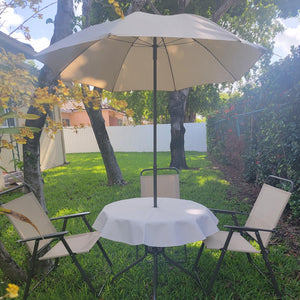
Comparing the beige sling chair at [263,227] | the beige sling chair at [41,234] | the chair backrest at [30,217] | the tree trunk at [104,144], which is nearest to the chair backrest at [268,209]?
the beige sling chair at [263,227]

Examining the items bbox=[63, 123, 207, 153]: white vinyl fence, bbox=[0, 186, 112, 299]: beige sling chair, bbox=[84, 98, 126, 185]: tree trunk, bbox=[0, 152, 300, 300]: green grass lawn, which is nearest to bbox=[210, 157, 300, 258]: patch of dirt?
bbox=[0, 152, 300, 300]: green grass lawn

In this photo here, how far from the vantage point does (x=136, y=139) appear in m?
18.1

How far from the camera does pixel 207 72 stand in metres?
3.05

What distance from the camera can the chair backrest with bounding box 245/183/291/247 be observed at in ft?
7.55

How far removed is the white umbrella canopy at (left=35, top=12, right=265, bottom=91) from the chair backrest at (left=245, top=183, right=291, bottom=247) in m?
1.41

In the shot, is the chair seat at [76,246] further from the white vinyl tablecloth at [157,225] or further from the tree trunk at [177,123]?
the tree trunk at [177,123]

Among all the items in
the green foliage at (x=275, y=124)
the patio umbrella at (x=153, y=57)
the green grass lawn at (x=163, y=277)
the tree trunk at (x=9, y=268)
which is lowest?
the green grass lawn at (x=163, y=277)

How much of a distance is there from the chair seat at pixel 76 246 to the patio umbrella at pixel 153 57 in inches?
31.3

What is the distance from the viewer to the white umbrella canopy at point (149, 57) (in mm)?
2012

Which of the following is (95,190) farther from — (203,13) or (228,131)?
(203,13)

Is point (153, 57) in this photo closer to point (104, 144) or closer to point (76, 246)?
point (76, 246)

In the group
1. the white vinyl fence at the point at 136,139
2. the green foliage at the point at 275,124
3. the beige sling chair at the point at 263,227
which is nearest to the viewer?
the beige sling chair at the point at 263,227

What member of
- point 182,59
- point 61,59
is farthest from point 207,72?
point 61,59

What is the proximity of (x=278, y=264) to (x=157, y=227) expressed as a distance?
1.76 m
